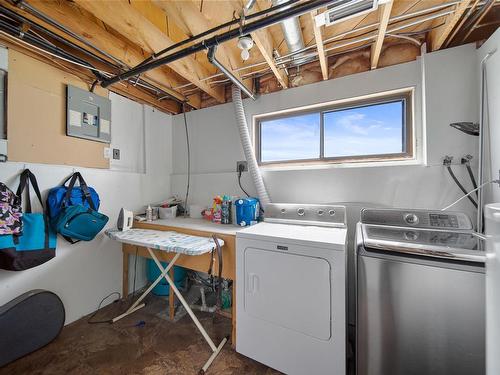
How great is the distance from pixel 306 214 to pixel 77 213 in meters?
1.99

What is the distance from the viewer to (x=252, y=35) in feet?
4.56

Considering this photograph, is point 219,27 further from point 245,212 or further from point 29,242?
point 29,242

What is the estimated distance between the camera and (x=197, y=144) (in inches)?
106

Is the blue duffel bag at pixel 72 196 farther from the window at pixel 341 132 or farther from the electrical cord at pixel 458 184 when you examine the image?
the electrical cord at pixel 458 184

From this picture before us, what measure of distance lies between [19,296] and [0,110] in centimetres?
140

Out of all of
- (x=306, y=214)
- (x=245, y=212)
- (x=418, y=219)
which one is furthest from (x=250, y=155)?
(x=418, y=219)

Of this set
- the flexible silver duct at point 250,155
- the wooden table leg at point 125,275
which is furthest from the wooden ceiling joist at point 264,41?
the wooden table leg at point 125,275

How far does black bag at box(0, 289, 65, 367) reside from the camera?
1354 mm

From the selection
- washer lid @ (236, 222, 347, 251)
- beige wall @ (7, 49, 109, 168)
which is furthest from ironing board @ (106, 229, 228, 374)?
beige wall @ (7, 49, 109, 168)

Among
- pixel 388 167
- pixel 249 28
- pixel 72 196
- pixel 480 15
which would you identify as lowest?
pixel 72 196

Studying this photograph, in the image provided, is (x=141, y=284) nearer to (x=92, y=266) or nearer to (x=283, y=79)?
(x=92, y=266)

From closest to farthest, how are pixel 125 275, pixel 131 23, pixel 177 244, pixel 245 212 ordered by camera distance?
pixel 131 23, pixel 177 244, pixel 245 212, pixel 125 275

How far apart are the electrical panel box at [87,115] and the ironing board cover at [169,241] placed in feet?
3.32

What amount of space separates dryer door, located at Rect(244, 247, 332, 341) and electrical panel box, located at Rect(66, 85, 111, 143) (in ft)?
6.33
